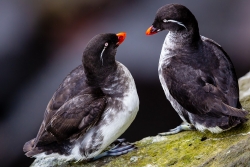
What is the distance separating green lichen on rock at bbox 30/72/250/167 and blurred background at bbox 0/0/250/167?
2.48 metres

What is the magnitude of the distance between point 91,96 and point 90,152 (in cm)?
60

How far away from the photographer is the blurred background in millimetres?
8508

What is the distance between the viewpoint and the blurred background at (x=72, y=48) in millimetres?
8508

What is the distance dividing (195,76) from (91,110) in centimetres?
115

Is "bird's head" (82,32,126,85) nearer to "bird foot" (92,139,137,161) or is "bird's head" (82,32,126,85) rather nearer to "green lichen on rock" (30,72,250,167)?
"bird foot" (92,139,137,161)

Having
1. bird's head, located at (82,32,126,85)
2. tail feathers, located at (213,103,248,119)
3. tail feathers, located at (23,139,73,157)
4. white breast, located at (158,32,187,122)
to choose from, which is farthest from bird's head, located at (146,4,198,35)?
tail feathers, located at (23,139,73,157)

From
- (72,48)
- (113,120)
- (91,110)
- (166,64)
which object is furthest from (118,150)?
(72,48)

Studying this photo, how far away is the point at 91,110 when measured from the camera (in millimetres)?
5258

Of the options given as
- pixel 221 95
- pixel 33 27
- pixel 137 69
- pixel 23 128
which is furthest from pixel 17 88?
pixel 221 95

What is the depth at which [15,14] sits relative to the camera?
9945 millimetres

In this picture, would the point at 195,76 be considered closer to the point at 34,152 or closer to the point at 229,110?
the point at 229,110

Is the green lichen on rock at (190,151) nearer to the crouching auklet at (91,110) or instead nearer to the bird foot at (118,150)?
the bird foot at (118,150)

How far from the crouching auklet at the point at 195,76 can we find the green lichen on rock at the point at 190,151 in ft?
0.42

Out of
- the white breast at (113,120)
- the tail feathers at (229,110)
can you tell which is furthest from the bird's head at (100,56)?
the tail feathers at (229,110)
